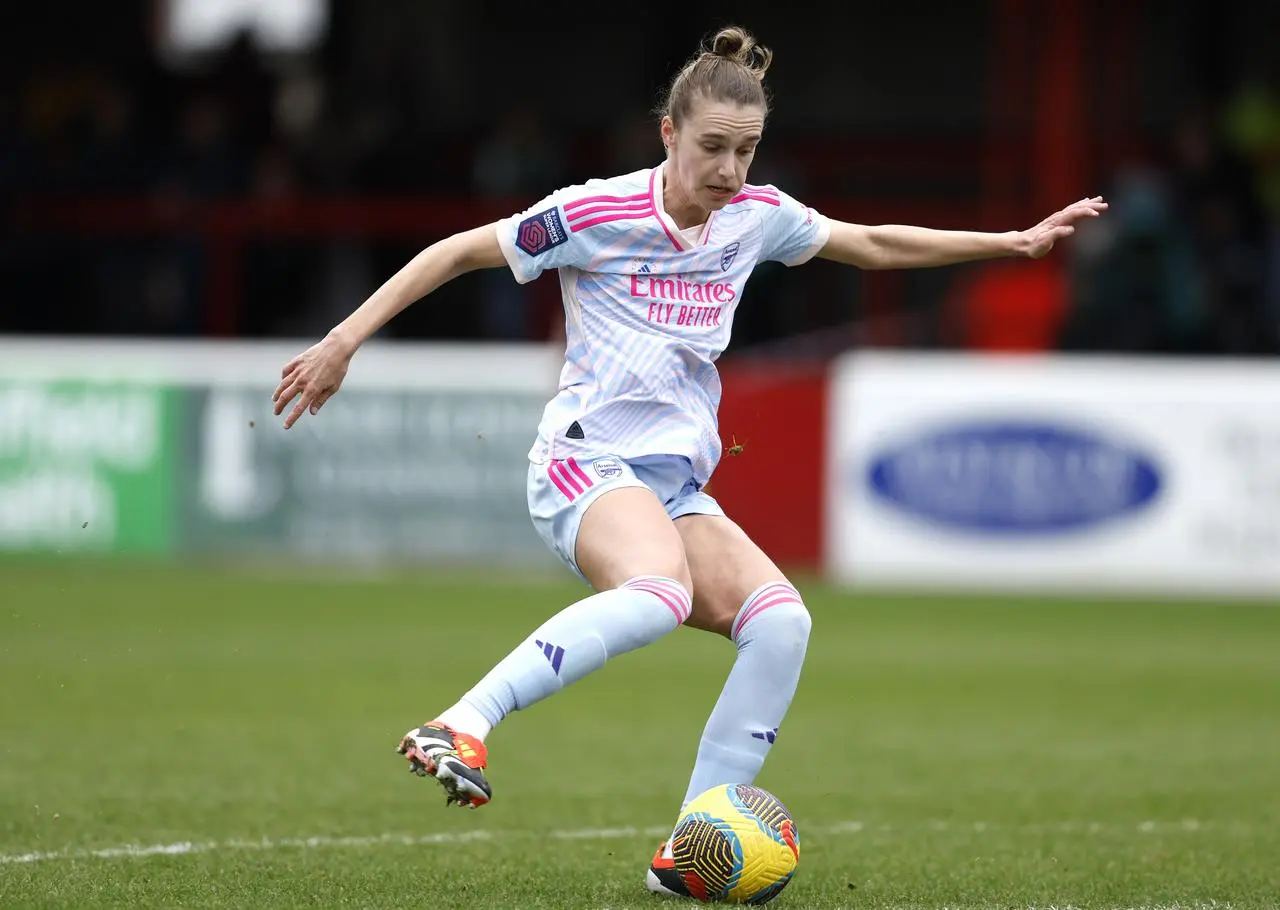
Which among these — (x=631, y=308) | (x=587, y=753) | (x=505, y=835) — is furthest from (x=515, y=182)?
(x=631, y=308)

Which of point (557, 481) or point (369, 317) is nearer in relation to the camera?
point (369, 317)

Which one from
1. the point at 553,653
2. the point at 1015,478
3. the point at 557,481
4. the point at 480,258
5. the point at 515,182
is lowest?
the point at 1015,478

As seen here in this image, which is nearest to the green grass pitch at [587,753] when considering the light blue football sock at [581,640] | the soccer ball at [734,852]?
the soccer ball at [734,852]

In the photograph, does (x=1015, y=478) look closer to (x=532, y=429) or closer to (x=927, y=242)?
(x=532, y=429)

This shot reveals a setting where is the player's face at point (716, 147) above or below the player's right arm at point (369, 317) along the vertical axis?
above

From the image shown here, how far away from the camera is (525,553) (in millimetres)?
15312

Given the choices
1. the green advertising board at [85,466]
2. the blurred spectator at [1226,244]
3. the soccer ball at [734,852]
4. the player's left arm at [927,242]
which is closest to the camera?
the soccer ball at [734,852]

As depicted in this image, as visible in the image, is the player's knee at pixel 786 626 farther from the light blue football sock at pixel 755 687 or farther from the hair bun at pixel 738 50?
the hair bun at pixel 738 50

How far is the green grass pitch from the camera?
5.50 meters

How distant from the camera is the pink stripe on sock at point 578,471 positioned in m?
5.20

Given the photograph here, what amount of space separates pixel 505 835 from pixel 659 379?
177 centimetres

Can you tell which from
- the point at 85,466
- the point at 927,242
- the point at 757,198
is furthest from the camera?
the point at 85,466

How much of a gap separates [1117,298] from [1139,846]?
36.7 feet

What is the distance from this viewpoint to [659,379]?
525cm
